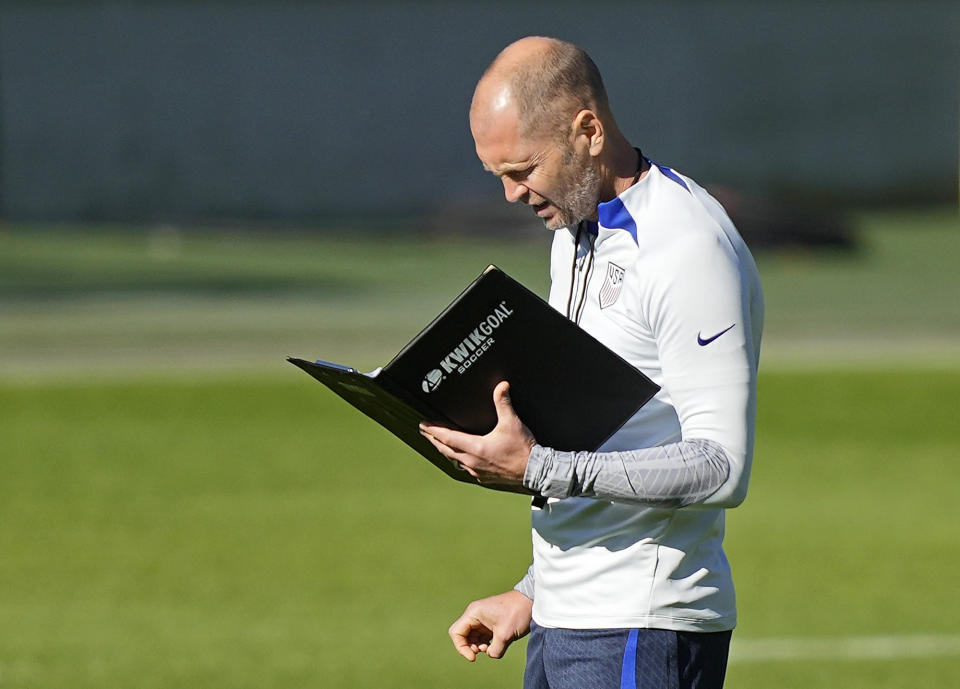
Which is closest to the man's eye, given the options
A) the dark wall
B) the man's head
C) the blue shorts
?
the man's head

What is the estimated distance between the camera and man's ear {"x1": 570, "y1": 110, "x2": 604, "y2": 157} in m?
A: 3.28

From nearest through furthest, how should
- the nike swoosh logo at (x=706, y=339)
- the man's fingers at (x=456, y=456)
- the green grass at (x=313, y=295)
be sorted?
the nike swoosh logo at (x=706, y=339), the man's fingers at (x=456, y=456), the green grass at (x=313, y=295)

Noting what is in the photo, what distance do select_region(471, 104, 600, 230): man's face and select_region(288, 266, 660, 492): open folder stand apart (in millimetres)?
237

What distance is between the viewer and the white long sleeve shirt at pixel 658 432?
3.17 meters

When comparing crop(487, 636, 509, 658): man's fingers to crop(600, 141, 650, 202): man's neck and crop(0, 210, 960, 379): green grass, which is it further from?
crop(0, 210, 960, 379): green grass

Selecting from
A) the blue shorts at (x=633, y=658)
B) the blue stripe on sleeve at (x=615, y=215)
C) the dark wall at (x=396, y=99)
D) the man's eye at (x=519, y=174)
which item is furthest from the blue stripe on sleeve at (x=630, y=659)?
the dark wall at (x=396, y=99)

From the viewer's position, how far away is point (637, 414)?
342 cm

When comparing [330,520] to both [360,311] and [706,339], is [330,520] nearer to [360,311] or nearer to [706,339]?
[706,339]

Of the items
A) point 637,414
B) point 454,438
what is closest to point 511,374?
point 454,438

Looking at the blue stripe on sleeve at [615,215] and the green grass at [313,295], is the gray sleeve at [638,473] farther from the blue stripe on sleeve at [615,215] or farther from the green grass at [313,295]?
the green grass at [313,295]

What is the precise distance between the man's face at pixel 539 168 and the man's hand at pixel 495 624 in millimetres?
953

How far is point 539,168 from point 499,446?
1.76 ft

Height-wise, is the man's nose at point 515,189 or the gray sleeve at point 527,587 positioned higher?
the man's nose at point 515,189

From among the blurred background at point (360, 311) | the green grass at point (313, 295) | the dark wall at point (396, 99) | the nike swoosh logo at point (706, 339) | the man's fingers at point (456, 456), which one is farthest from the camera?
the dark wall at point (396, 99)
